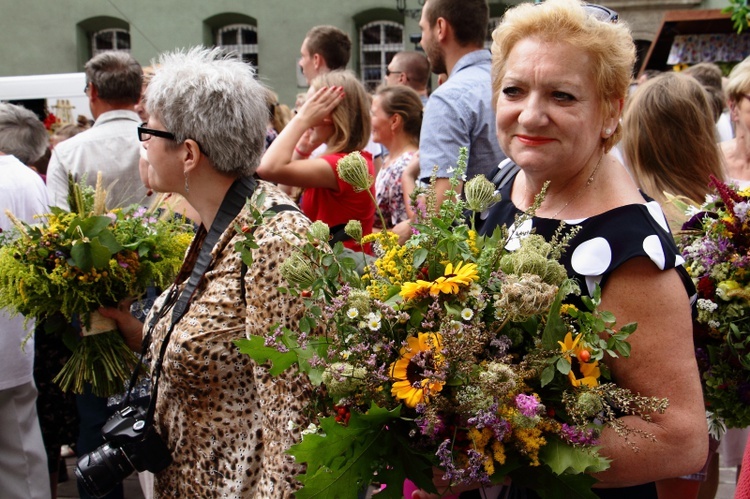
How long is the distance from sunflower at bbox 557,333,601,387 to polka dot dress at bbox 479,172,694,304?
0.22 meters

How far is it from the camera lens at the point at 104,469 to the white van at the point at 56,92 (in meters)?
9.59

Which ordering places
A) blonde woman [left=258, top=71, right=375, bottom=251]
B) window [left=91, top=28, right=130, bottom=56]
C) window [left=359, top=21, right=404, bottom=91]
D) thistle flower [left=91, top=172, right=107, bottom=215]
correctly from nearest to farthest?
thistle flower [left=91, top=172, right=107, bottom=215]
blonde woman [left=258, top=71, right=375, bottom=251]
window [left=359, top=21, right=404, bottom=91]
window [left=91, top=28, right=130, bottom=56]

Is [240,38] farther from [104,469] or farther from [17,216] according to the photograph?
[104,469]

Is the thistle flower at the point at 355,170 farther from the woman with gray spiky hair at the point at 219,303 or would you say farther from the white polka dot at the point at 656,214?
the white polka dot at the point at 656,214

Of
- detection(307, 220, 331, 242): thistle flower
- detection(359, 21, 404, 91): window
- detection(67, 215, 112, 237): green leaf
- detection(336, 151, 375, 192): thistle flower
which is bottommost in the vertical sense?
detection(67, 215, 112, 237): green leaf

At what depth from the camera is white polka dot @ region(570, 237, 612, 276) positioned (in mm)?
1828

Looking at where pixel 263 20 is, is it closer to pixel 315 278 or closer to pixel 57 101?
pixel 57 101

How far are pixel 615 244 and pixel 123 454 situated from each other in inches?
64.7

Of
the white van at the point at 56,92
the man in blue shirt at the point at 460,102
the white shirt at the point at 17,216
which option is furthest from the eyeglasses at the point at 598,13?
the white van at the point at 56,92

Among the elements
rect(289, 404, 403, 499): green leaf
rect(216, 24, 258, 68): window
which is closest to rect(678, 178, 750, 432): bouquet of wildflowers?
rect(289, 404, 403, 499): green leaf

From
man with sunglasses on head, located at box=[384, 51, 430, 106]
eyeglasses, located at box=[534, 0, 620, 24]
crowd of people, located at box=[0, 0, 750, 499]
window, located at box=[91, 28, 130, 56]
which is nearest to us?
crowd of people, located at box=[0, 0, 750, 499]

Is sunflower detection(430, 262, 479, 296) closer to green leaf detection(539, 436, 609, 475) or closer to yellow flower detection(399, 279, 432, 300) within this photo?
yellow flower detection(399, 279, 432, 300)

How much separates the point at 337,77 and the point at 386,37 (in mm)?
15907

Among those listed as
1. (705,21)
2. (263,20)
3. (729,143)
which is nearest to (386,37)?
(263,20)
